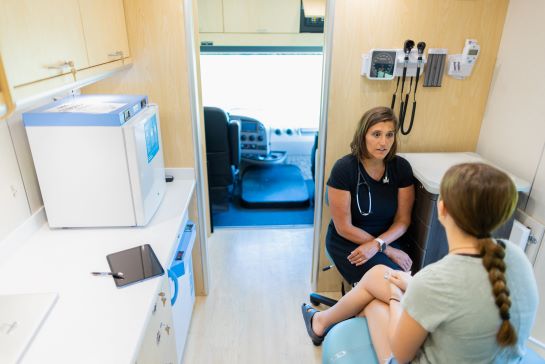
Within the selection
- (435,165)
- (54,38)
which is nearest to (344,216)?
(435,165)

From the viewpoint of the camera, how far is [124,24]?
182 cm

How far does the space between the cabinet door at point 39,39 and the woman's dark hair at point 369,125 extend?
124 cm

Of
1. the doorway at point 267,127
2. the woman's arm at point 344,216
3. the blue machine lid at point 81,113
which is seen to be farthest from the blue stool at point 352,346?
the doorway at point 267,127

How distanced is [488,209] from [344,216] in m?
1.00

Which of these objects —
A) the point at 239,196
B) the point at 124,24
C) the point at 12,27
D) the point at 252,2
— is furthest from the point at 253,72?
the point at 12,27

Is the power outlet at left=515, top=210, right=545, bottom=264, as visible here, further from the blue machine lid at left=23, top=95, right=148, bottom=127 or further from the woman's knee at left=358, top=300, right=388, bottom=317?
the blue machine lid at left=23, top=95, right=148, bottom=127

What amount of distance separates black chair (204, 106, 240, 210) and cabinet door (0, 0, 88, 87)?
174 centimetres

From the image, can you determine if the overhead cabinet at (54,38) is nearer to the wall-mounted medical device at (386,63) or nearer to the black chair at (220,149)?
the wall-mounted medical device at (386,63)

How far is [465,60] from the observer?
6.39 ft

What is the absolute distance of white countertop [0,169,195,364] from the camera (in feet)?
3.32

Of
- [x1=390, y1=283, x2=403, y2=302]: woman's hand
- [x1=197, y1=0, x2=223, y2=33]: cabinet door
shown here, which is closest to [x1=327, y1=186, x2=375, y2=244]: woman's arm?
[x1=390, y1=283, x2=403, y2=302]: woman's hand

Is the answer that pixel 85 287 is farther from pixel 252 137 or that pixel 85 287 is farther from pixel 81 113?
pixel 252 137

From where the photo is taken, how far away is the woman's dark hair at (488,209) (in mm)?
947

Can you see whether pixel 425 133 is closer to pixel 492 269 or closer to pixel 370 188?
pixel 370 188
